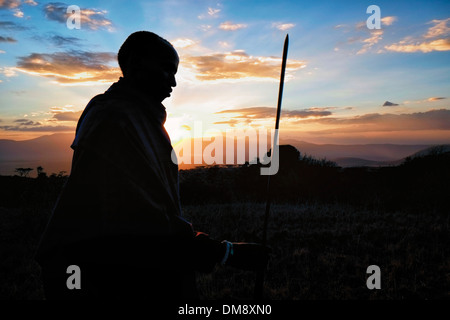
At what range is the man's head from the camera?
216 cm

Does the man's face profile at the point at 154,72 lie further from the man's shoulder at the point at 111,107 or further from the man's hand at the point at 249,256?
the man's hand at the point at 249,256

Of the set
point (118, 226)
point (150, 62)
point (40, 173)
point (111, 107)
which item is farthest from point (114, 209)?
point (40, 173)

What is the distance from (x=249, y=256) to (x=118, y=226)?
87cm

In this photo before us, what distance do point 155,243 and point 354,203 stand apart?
13.8 meters

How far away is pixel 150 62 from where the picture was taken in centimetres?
216

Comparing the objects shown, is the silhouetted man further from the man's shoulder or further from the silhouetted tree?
the silhouetted tree

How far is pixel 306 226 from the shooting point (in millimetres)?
10016

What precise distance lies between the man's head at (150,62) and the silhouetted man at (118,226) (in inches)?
10.4

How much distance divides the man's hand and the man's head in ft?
4.00

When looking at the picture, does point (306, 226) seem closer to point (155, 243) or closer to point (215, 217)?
point (215, 217)

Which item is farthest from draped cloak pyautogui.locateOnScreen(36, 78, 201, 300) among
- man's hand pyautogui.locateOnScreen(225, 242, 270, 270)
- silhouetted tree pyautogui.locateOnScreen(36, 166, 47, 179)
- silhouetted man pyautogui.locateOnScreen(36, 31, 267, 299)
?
silhouetted tree pyautogui.locateOnScreen(36, 166, 47, 179)

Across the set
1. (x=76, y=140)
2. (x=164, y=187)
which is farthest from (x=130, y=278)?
(x=76, y=140)

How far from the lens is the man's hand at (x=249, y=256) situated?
2044mm

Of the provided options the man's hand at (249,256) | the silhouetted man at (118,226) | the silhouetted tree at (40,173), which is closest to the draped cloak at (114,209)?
the silhouetted man at (118,226)
